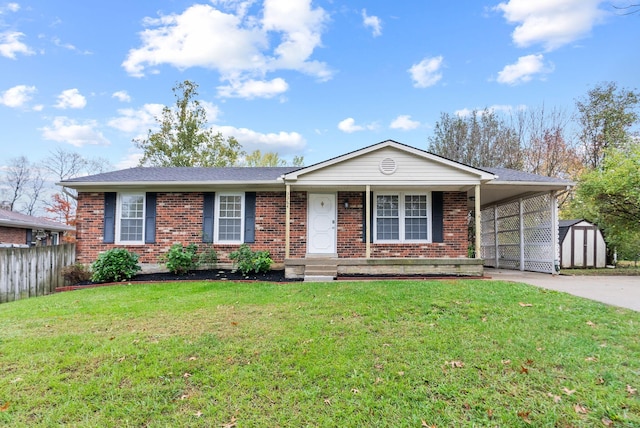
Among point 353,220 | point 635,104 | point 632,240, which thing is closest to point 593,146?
point 635,104

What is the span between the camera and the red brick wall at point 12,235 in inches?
601

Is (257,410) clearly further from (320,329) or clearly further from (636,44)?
(636,44)

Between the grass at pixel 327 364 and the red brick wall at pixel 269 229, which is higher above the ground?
the red brick wall at pixel 269 229

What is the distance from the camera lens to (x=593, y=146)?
20.1 meters

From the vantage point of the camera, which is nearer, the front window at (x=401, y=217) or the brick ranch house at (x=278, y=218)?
the brick ranch house at (x=278, y=218)

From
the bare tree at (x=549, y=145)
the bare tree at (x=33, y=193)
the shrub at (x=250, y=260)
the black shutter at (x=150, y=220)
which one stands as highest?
the bare tree at (x=549, y=145)

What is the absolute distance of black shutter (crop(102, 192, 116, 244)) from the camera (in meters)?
10.4

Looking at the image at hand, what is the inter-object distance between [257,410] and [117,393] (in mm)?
1373

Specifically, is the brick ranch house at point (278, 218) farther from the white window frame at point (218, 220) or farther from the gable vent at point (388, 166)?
the gable vent at point (388, 166)

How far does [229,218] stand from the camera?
10508 millimetres

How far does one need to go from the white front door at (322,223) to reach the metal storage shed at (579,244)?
34.0ft

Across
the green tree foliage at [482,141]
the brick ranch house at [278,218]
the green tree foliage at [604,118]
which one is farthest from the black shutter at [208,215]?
the green tree foliage at [604,118]

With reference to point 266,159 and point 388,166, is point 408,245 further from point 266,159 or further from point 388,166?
point 266,159

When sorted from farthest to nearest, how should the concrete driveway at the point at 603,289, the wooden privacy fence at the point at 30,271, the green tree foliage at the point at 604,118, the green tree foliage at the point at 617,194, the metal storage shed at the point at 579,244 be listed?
the green tree foliage at the point at 604,118, the metal storage shed at the point at 579,244, the green tree foliage at the point at 617,194, the wooden privacy fence at the point at 30,271, the concrete driveway at the point at 603,289
